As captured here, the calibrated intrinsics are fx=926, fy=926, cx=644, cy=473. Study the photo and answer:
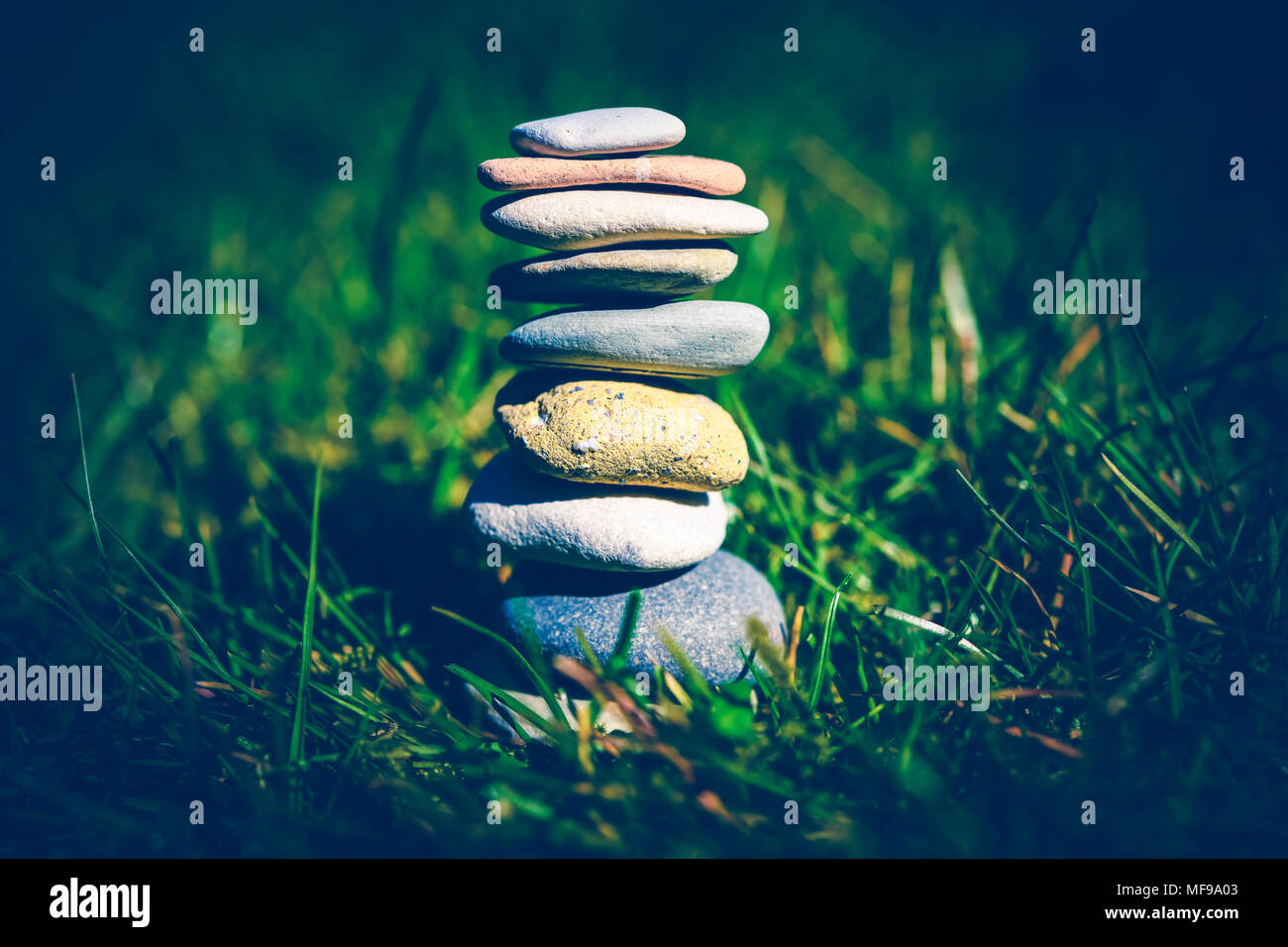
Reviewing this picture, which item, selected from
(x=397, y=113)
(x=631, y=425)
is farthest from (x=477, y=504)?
(x=397, y=113)

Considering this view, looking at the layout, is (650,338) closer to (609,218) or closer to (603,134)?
(609,218)

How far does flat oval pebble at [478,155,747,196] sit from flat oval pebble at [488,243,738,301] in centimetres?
16

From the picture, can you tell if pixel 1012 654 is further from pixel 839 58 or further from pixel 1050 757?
pixel 839 58

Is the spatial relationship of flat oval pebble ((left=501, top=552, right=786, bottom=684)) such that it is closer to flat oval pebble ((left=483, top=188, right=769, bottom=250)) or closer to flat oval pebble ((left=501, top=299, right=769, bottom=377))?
flat oval pebble ((left=501, top=299, right=769, bottom=377))

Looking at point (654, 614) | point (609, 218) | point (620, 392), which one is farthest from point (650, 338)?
point (654, 614)

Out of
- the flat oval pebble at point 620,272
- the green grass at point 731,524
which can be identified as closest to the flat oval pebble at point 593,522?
the green grass at point 731,524

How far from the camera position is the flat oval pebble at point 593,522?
7.39 feet

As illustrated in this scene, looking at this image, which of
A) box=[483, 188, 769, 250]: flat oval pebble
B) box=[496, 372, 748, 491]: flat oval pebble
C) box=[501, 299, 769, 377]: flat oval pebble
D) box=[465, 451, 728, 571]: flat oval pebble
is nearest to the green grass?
box=[465, 451, 728, 571]: flat oval pebble

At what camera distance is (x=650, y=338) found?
2.23 metres

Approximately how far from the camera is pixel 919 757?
2020mm

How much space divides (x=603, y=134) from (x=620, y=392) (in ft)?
1.97

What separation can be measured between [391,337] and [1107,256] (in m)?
3.25

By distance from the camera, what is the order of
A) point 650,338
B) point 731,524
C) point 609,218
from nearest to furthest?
point 609,218, point 650,338, point 731,524

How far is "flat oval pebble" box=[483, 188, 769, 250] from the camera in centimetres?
211
